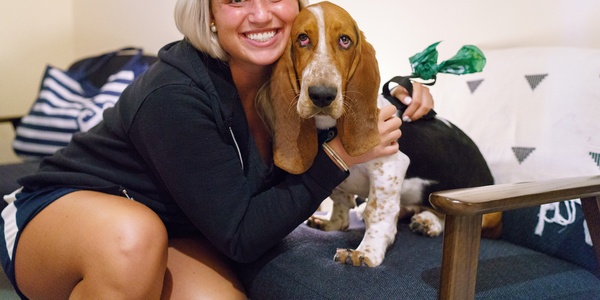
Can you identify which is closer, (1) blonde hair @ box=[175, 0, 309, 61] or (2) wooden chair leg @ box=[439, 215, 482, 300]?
(2) wooden chair leg @ box=[439, 215, 482, 300]

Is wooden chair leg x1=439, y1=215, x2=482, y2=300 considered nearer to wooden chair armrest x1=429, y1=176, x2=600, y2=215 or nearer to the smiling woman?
wooden chair armrest x1=429, y1=176, x2=600, y2=215

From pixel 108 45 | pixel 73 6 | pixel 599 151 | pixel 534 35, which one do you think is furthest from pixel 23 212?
pixel 73 6

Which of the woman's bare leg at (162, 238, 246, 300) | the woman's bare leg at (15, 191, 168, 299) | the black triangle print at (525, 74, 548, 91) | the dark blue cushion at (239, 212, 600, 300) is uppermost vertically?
the black triangle print at (525, 74, 548, 91)

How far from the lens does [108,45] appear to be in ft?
14.3

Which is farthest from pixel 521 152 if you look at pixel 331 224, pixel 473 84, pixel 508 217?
pixel 331 224

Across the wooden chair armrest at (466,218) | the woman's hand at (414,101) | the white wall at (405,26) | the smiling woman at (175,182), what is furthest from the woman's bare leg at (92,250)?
the white wall at (405,26)

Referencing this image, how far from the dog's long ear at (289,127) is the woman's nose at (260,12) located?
10 cm

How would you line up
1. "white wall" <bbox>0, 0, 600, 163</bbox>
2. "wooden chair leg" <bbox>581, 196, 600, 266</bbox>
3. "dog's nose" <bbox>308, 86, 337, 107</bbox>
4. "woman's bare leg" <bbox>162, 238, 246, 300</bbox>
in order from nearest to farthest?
"dog's nose" <bbox>308, 86, 337, 107</bbox>
"wooden chair leg" <bbox>581, 196, 600, 266</bbox>
"woman's bare leg" <bbox>162, 238, 246, 300</bbox>
"white wall" <bbox>0, 0, 600, 163</bbox>

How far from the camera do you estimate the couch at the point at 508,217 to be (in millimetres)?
1197

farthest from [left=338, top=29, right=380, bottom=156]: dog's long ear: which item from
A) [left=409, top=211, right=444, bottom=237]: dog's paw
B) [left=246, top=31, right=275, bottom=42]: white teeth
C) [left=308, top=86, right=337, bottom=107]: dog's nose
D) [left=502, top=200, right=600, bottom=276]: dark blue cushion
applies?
[left=502, top=200, right=600, bottom=276]: dark blue cushion

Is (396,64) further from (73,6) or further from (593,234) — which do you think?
(73,6)

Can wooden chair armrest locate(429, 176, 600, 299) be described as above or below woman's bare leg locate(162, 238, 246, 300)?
above

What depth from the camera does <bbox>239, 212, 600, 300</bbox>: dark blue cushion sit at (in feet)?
4.57

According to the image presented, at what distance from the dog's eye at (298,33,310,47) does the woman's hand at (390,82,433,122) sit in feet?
1.52
